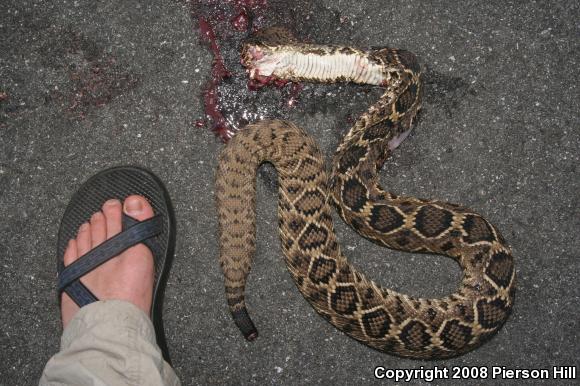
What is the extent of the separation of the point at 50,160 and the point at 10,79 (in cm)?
61

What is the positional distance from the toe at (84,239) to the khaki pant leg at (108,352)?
438 mm

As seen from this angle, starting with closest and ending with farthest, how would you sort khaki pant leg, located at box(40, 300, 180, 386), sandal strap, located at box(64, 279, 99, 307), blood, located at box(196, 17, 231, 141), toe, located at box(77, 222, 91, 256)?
khaki pant leg, located at box(40, 300, 180, 386), sandal strap, located at box(64, 279, 99, 307), toe, located at box(77, 222, 91, 256), blood, located at box(196, 17, 231, 141)

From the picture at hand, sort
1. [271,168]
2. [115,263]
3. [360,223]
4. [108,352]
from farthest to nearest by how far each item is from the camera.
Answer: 1. [271,168]
2. [115,263]
3. [360,223]
4. [108,352]

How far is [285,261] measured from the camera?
3.78 meters

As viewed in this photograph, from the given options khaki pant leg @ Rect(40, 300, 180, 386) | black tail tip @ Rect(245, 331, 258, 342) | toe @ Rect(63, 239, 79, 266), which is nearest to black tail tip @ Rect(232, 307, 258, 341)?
black tail tip @ Rect(245, 331, 258, 342)

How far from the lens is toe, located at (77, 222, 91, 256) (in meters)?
3.80

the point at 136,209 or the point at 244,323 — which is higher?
the point at 136,209

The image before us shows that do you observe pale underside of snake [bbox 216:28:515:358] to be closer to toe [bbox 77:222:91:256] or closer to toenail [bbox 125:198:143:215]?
toenail [bbox 125:198:143:215]

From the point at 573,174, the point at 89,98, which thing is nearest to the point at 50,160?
the point at 89,98

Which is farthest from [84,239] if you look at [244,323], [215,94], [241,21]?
[241,21]

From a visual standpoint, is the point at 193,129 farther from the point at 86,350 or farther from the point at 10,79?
the point at 86,350

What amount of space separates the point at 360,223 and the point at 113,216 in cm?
157

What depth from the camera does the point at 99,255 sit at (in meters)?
3.75

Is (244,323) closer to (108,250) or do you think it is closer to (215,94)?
(108,250)
